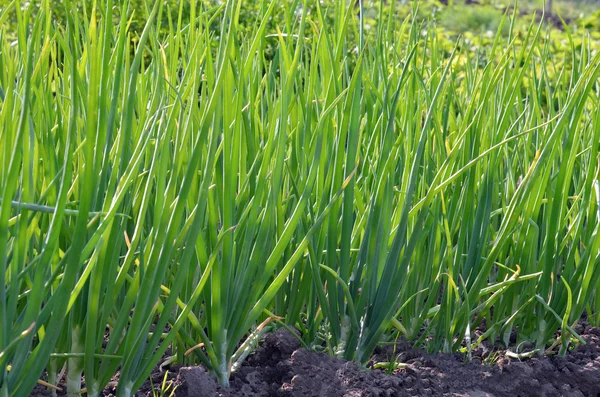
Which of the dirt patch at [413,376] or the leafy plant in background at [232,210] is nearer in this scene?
the leafy plant in background at [232,210]

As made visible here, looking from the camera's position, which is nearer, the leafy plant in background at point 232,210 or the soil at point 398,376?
the leafy plant in background at point 232,210

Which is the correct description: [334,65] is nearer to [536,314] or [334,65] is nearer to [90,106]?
[90,106]

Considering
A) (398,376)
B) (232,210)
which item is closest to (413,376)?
(398,376)

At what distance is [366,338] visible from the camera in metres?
1.28

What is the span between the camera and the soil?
117 cm

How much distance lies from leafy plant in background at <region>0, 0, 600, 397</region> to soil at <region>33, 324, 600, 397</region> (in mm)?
44

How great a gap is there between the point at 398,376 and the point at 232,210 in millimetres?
423

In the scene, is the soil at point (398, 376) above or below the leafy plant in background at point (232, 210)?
below

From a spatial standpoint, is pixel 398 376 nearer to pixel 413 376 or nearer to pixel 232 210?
pixel 413 376

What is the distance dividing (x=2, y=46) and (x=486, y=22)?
6592mm

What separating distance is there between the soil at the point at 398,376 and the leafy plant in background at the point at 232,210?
0.04 m

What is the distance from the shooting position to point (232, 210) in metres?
1.12

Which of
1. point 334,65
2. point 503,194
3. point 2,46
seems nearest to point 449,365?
point 503,194

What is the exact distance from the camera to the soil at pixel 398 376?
45.9 inches
